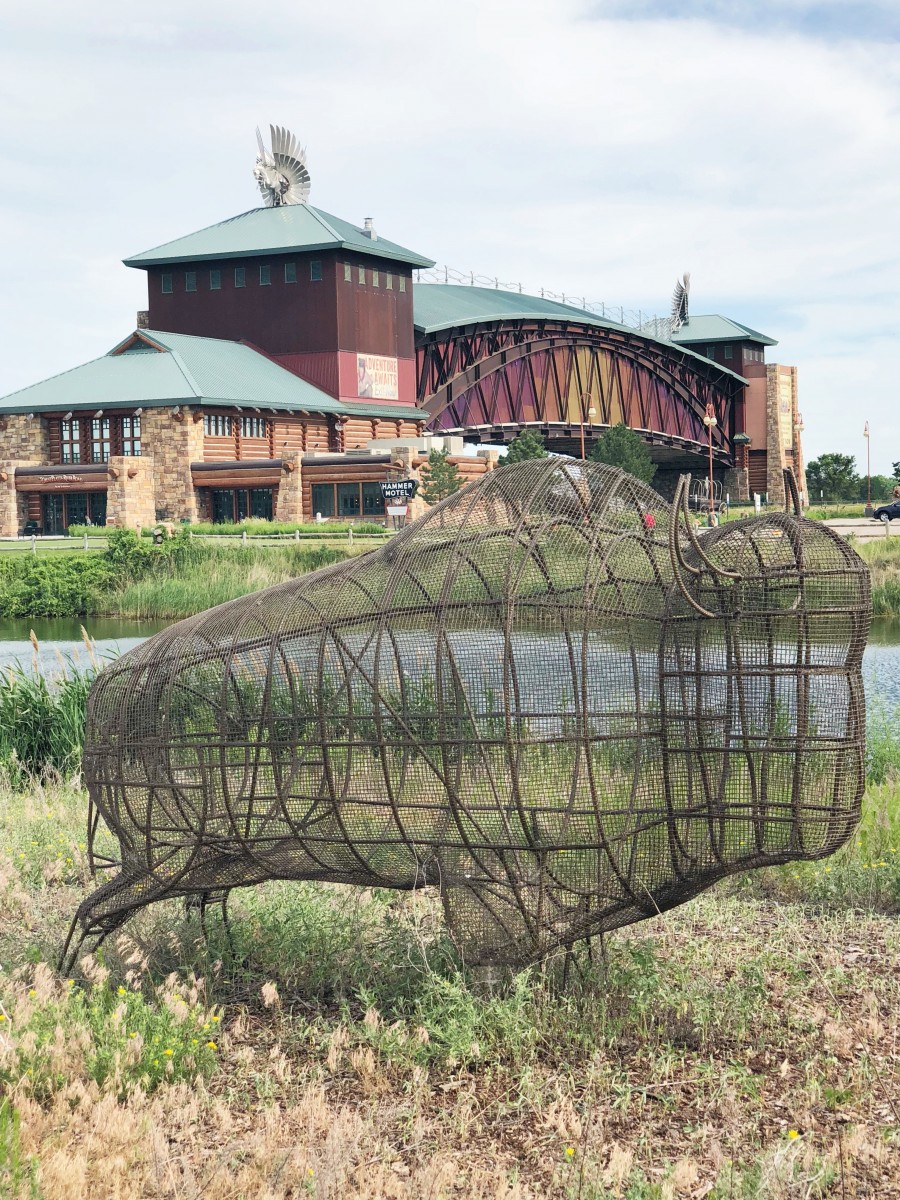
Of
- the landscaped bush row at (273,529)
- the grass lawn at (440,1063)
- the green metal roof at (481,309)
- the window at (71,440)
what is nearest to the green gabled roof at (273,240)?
the green metal roof at (481,309)

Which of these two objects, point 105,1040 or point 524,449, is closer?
point 105,1040

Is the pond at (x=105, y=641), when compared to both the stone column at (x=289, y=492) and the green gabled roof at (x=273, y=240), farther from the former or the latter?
the green gabled roof at (x=273, y=240)

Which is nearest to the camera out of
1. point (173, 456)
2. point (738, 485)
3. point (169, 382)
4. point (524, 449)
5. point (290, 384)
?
point (173, 456)

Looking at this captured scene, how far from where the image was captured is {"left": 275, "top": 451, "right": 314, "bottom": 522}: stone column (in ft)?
159

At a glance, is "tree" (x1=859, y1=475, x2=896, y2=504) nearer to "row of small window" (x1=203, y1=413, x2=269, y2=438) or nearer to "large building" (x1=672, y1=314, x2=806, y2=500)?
"large building" (x1=672, y1=314, x2=806, y2=500)

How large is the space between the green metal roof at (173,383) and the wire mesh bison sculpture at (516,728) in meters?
42.8

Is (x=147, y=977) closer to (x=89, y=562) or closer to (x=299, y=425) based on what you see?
(x=89, y=562)

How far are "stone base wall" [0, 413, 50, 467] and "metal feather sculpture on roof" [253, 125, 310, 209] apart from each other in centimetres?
1638

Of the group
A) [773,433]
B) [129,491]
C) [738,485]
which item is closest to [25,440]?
[129,491]

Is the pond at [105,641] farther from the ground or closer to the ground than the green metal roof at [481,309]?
closer to the ground

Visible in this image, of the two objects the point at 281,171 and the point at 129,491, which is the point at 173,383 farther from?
the point at 281,171

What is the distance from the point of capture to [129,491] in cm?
4756

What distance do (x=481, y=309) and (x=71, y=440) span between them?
23.9 m

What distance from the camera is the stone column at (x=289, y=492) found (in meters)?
48.3
